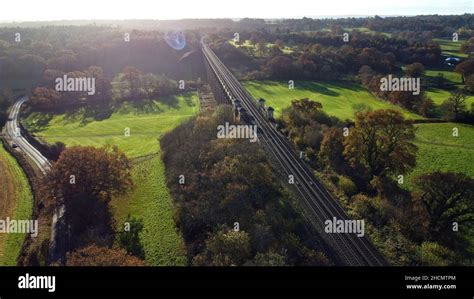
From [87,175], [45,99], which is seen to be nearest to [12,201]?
[87,175]

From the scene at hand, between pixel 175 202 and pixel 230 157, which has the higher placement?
pixel 230 157

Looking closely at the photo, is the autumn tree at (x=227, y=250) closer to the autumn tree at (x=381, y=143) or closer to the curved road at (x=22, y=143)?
the autumn tree at (x=381, y=143)

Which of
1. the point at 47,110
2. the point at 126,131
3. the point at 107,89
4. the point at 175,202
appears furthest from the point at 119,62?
the point at 175,202

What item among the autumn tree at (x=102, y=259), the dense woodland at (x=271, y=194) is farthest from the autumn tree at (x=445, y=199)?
the autumn tree at (x=102, y=259)

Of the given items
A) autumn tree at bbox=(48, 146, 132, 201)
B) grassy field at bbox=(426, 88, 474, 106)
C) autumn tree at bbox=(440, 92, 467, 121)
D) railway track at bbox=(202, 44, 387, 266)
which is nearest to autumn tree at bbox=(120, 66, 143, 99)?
railway track at bbox=(202, 44, 387, 266)

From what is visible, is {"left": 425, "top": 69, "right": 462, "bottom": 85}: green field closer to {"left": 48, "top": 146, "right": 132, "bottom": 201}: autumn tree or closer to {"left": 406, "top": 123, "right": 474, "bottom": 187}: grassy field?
{"left": 406, "top": 123, "right": 474, "bottom": 187}: grassy field

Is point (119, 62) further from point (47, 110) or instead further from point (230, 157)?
point (230, 157)
